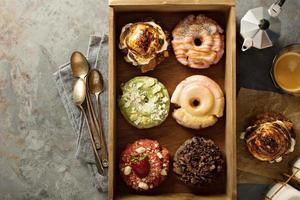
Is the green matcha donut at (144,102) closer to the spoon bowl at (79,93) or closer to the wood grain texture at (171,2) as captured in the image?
the spoon bowl at (79,93)

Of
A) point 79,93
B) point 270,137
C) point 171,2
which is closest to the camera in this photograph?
point 171,2

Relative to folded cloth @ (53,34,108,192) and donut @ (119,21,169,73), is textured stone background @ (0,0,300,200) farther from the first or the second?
donut @ (119,21,169,73)

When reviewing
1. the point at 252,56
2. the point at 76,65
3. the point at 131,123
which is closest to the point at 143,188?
the point at 131,123

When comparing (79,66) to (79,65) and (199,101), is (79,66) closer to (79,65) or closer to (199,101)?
(79,65)

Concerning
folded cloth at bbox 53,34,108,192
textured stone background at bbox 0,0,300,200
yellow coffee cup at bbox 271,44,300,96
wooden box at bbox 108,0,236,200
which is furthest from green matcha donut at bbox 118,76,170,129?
yellow coffee cup at bbox 271,44,300,96

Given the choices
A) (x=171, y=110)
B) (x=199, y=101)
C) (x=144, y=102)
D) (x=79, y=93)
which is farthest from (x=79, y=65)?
(x=199, y=101)

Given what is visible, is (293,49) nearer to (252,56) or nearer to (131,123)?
(252,56)
